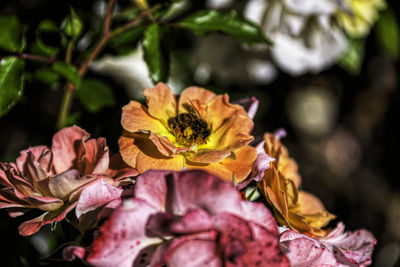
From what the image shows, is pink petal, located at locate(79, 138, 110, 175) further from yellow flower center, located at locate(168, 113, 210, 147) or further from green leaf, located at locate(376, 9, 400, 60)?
green leaf, located at locate(376, 9, 400, 60)

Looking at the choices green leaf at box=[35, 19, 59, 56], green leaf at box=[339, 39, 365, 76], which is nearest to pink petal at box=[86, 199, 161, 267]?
green leaf at box=[35, 19, 59, 56]

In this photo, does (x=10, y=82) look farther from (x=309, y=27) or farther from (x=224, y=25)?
(x=309, y=27)

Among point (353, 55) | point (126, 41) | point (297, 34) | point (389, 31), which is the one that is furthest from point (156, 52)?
point (389, 31)

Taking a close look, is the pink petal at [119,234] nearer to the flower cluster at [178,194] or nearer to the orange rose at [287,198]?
the flower cluster at [178,194]

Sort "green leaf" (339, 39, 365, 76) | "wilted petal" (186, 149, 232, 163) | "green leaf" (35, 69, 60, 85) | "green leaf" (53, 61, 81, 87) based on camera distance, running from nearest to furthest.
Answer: "wilted petal" (186, 149, 232, 163), "green leaf" (53, 61, 81, 87), "green leaf" (35, 69, 60, 85), "green leaf" (339, 39, 365, 76)

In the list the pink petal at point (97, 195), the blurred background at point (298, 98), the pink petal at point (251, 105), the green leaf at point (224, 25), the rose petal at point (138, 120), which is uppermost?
the green leaf at point (224, 25)

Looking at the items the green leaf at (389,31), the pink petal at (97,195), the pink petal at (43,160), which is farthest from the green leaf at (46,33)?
the green leaf at (389,31)
